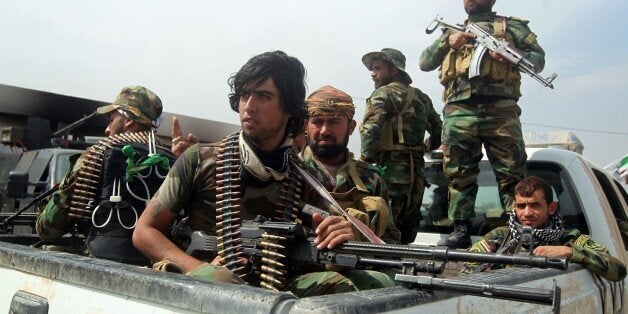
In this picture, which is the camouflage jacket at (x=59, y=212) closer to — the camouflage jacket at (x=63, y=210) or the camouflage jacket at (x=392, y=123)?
the camouflage jacket at (x=63, y=210)

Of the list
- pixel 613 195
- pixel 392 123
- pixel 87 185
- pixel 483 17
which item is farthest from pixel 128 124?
pixel 613 195

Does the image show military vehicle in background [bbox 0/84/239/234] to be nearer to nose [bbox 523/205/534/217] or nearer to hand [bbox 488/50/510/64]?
nose [bbox 523/205/534/217]

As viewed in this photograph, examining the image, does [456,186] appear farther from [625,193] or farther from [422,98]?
[625,193]

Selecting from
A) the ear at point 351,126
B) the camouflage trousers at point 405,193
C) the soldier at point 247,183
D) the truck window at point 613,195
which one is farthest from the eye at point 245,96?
the truck window at point 613,195

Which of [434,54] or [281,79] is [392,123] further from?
[281,79]

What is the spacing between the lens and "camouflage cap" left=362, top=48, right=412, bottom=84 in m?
5.27

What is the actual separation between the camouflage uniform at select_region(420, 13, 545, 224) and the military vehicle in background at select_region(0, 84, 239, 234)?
3.13 meters

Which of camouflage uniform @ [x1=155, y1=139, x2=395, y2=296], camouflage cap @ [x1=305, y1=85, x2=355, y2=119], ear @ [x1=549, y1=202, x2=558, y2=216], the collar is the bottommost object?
camouflage uniform @ [x1=155, y1=139, x2=395, y2=296]

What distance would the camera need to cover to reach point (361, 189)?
362 cm

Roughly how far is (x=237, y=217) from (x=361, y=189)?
116 cm

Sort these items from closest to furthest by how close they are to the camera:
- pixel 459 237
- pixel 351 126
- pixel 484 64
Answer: pixel 351 126 → pixel 459 237 → pixel 484 64

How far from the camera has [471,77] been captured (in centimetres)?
466

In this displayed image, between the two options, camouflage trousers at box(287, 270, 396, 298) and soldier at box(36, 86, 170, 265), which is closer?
camouflage trousers at box(287, 270, 396, 298)

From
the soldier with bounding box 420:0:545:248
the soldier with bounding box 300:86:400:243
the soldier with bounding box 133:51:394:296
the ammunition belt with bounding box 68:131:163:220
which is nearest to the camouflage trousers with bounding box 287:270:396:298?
the soldier with bounding box 133:51:394:296
